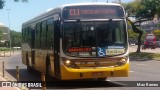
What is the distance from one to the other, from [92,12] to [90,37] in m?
0.99

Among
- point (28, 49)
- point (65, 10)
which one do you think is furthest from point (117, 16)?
point (28, 49)

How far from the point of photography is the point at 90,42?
1520cm

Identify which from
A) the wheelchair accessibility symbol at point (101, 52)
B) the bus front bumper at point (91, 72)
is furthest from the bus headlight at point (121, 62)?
the wheelchair accessibility symbol at point (101, 52)

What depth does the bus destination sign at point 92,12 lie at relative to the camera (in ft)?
50.3

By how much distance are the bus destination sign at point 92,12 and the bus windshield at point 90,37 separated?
240 mm

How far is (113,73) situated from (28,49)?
376 inches

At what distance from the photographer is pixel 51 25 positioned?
16.7 metres

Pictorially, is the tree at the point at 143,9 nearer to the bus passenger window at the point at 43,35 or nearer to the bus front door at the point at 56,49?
the bus passenger window at the point at 43,35

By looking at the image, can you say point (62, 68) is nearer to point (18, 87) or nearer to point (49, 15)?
point (18, 87)

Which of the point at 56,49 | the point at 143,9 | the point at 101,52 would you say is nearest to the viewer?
the point at 101,52

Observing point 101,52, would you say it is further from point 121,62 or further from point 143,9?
point 143,9

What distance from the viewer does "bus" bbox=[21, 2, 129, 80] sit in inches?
591

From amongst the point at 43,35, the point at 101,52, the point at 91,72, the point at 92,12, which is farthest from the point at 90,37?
the point at 43,35

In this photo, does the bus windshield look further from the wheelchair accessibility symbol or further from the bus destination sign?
the bus destination sign
